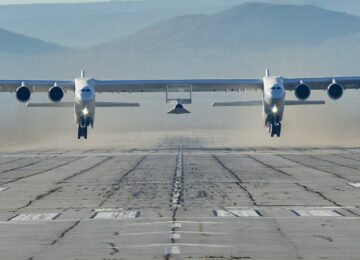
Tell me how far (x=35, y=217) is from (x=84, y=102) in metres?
32.0

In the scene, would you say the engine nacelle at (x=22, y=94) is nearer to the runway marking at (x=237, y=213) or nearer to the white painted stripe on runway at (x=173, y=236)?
the runway marking at (x=237, y=213)

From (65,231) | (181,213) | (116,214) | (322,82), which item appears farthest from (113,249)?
(322,82)

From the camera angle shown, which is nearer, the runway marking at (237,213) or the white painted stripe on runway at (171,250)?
the white painted stripe on runway at (171,250)

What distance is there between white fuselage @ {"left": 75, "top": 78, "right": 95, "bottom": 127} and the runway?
51.8ft

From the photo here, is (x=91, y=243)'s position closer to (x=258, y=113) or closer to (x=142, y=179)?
(x=142, y=179)

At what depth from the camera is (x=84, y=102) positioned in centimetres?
4866

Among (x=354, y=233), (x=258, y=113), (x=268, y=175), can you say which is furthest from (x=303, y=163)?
(x=258, y=113)

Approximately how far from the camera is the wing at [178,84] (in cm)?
→ 5509

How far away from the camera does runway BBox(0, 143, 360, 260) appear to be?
1239 centimetres

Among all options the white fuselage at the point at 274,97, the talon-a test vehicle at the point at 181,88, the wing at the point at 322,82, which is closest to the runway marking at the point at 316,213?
the talon-a test vehicle at the point at 181,88

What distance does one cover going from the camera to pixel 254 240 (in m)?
13.2

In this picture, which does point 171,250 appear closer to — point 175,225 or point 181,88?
point 175,225

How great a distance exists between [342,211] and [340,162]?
21.0 m

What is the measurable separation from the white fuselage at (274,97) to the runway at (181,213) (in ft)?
51.6
